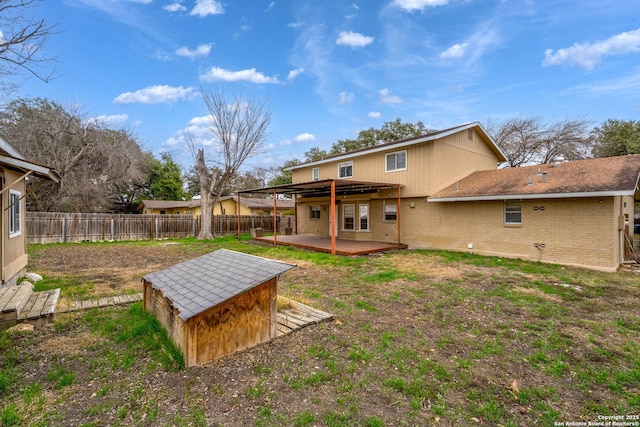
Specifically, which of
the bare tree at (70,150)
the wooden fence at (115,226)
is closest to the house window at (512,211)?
the wooden fence at (115,226)

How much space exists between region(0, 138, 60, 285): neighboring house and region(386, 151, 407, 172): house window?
12.0 meters

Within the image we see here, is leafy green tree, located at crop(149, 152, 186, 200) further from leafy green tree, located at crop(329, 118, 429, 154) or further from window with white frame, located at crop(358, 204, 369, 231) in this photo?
window with white frame, located at crop(358, 204, 369, 231)

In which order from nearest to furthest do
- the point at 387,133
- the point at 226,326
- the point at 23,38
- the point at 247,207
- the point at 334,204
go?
1. the point at 226,326
2. the point at 23,38
3. the point at 334,204
4. the point at 247,207
5. the point at 387,133

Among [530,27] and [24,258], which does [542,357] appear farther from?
[530,27]

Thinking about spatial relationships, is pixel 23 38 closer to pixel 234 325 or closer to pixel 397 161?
pixel 234 325

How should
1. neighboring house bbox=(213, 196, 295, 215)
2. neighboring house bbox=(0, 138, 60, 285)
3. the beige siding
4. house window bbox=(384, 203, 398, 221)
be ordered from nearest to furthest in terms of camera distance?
neighboring house bbox=(0, 138, 60, 285)
the beige siding
house window bbox=(384, 203, 398, 221)
neighboring house bbox=(213, 196, 295, 215)

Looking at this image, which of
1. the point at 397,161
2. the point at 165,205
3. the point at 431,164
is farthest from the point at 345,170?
the point at 165,205

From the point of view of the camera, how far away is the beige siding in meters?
12.5

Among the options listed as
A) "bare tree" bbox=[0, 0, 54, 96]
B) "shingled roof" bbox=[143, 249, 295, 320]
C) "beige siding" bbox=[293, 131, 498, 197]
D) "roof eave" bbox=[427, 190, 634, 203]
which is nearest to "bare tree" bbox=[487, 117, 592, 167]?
"beige siding" bbox=[293, 131, 498, 197]

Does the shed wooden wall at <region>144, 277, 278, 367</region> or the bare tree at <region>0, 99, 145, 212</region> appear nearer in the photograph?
the shed wooden wall at <region>144, 277, 278, 367</region>

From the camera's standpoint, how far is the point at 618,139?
2077 cm

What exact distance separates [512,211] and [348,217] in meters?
7.64

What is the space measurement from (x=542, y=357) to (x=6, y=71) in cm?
1077

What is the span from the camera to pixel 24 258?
23.9 ft
